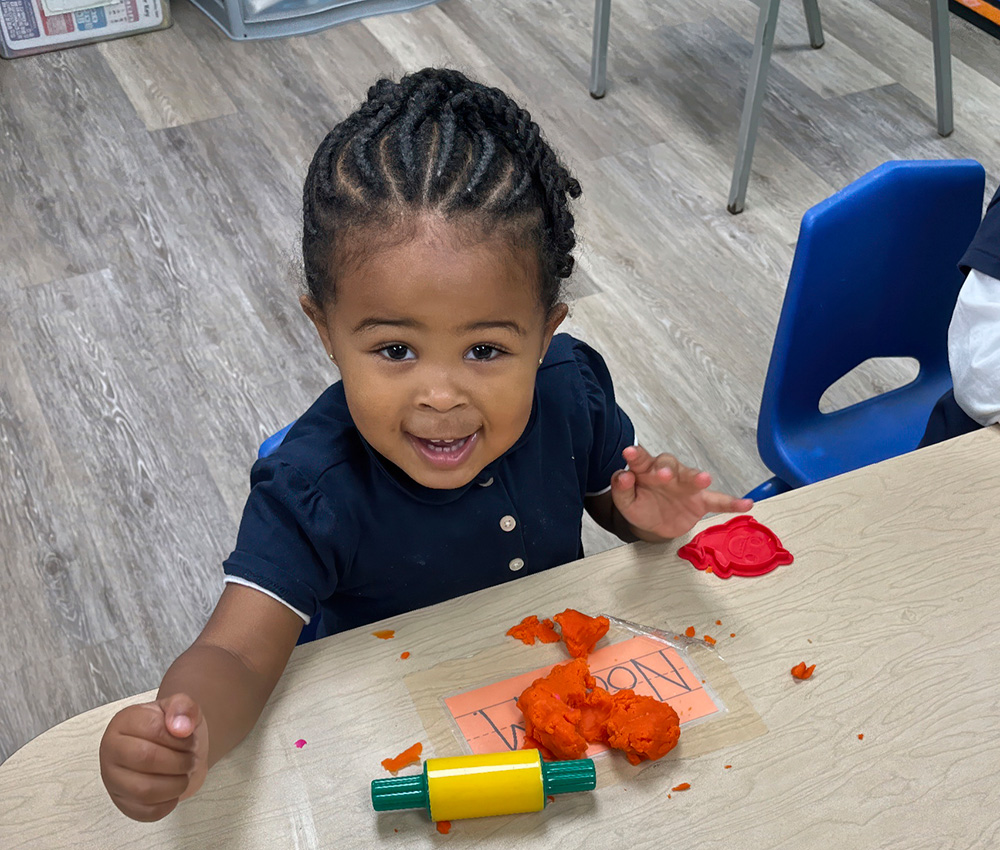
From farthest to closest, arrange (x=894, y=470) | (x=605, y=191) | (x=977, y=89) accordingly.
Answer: (x=977, y=89) → (x=605, y=191) → (x=894, y=470)

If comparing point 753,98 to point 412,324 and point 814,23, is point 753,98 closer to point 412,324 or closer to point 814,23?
point 814,23

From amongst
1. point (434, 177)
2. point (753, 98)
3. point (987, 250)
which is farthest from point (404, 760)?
point (753, 98)

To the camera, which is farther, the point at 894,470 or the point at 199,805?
the point at 894,470

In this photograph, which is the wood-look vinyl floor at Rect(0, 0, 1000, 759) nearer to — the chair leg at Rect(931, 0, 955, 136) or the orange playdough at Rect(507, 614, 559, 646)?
the chair leg at Rect(931, 0, 955, 136)

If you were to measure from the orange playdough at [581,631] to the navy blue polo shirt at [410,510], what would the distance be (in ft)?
0.56

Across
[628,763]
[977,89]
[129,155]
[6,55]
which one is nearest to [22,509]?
[129,155]

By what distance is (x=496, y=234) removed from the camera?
0.75 metres

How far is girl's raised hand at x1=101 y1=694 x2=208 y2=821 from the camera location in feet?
2.04

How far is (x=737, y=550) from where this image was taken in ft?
2.80

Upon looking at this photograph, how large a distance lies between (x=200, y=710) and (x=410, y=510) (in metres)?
0.30

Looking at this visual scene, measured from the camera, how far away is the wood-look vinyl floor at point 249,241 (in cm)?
179

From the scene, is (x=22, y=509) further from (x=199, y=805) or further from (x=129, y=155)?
(x=199, y=805)

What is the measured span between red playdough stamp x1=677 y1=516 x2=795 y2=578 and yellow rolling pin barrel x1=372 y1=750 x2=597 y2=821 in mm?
230

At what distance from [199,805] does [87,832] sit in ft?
0.22
